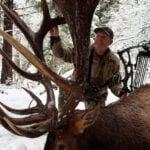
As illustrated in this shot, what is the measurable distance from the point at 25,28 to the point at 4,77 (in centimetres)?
869

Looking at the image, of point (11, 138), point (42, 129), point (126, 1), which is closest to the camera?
point (42, 129)

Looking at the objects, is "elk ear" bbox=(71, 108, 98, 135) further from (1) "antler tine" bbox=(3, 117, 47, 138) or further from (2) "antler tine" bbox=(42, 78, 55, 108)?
(2) "antler tine" bbox=(42, 78, 55, 108)

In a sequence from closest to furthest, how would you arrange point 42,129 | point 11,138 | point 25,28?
point 42,129, point 25,28, point 11,138

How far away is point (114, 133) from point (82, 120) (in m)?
0.42

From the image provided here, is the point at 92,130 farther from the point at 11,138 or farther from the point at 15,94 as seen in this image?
the point at 15,94

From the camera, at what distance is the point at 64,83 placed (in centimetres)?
411

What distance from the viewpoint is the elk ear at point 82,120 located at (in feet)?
12.9

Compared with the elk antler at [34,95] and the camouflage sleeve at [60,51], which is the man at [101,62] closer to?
the camouflage sleeve at [60,51]

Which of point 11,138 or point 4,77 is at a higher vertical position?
point 11,138

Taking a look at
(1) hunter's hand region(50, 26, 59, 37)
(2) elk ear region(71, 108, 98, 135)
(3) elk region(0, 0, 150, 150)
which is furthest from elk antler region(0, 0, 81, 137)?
(1) hunter's hand region(50, 26, 59, 37)

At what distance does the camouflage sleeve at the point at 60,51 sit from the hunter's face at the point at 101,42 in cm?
36

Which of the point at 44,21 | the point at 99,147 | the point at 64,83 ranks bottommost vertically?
the point at 99,147

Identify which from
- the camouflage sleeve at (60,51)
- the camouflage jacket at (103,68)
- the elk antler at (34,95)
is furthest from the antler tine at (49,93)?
the camouflage jacket at (103,68)

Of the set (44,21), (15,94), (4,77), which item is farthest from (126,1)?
(44,21)
